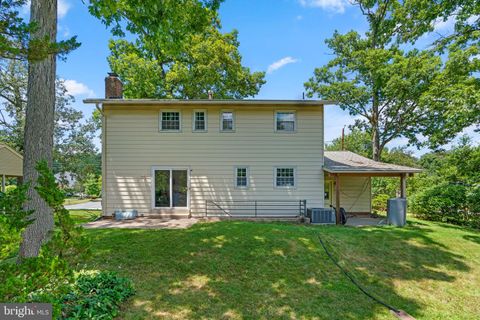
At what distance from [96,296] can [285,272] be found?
3594mm

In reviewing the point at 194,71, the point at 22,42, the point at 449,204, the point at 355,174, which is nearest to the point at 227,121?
the point at 355,174

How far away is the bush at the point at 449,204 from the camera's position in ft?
38.1

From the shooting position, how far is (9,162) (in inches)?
584

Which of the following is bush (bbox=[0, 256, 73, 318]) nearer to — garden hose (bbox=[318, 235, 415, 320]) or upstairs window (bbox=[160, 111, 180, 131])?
garden hose (bbox=[318, 235, 415, 320])

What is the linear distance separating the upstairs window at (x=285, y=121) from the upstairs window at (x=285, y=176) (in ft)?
6.19

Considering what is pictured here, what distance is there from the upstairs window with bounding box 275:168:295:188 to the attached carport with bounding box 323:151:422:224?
148cm

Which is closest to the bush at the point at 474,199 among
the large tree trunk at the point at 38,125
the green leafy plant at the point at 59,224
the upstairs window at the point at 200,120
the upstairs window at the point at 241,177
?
the upstairs window at the point at 241,177

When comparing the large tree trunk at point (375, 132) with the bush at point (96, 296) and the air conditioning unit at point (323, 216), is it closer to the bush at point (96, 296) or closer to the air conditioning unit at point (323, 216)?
the air conditioning unit at point (323, 216)

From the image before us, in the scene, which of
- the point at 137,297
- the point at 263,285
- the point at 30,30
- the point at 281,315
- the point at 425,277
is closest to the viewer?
the point at 30,30

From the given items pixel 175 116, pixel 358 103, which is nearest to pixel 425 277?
pixel 175 116

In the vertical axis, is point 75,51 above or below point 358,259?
above

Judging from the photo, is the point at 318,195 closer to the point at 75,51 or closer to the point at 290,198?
the point at 290,198

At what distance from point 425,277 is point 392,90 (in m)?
14.2

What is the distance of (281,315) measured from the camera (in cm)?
399
